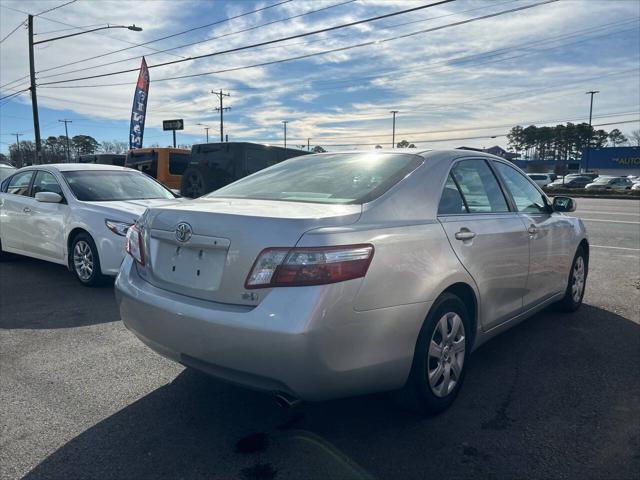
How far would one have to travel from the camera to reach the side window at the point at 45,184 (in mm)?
6901

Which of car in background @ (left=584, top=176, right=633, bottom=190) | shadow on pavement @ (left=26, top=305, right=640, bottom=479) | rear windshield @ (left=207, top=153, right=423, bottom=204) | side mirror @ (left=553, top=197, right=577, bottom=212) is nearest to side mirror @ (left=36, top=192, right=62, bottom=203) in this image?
rear windshield @ (left=207, top=153, right=423, bottom=204)

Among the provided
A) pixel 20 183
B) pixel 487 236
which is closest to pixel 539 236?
pixel 487 236

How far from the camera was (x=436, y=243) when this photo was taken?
2979 mm

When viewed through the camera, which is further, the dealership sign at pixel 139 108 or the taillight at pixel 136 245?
the dealership sign at pixel 139 108

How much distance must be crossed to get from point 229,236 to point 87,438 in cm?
138

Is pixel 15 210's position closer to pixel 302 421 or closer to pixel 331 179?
pixel 331 179

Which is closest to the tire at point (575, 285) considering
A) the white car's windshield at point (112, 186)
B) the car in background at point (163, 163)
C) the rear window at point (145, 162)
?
the white car's windshield at point (112, 186)

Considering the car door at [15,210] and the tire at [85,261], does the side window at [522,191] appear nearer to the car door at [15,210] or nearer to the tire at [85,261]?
the tire at [85,261]

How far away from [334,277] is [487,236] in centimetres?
151

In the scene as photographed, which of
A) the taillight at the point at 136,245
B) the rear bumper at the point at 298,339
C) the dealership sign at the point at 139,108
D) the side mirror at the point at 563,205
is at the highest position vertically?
the dealership sign at the point at 139,108

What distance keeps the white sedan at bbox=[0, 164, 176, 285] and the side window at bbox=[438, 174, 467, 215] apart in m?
3.63

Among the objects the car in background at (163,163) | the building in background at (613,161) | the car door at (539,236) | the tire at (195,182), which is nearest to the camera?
the car door at (539,236)

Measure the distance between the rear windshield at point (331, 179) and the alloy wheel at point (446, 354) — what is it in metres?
0.89

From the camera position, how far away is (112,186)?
23.1 ft
